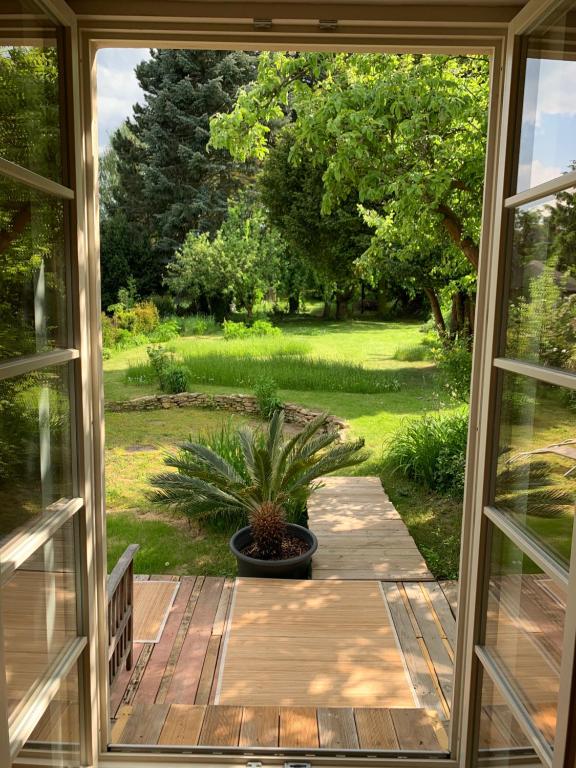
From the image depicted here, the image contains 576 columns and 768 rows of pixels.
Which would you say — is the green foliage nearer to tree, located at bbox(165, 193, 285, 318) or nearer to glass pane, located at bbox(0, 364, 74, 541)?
tree, located at bbox(165, 193, 285, 318)

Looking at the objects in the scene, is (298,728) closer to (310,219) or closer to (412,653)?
(412,653)

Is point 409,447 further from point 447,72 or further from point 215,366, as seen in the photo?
point 215,366

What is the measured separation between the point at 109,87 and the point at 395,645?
16207mm

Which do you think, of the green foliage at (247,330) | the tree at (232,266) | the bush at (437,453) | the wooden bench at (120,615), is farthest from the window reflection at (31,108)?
the tree at (232,266)

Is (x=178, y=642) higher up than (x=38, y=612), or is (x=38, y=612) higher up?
(x=38, y=612)

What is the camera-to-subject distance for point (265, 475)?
13.4 feet

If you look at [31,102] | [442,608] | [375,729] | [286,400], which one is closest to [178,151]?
[286,400]

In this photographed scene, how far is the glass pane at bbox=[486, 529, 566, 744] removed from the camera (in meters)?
1.18

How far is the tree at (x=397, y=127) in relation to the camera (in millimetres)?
4211

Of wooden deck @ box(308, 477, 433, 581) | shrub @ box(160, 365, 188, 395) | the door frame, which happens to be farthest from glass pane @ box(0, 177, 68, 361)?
shrub @ box(160, 365, 188, 395)

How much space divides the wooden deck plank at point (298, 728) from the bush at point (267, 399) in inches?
224

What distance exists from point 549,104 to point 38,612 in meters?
1.52

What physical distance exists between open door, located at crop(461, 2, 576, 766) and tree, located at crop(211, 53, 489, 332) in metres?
2.97

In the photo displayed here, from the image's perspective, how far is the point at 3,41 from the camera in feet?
3.62
